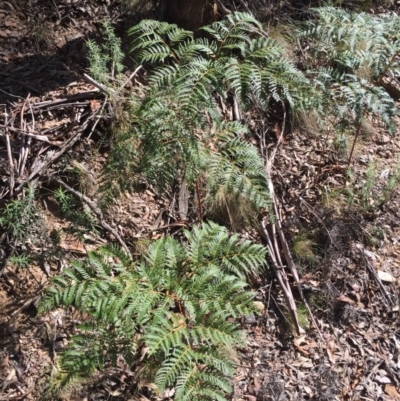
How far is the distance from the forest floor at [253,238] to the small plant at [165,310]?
0.63m

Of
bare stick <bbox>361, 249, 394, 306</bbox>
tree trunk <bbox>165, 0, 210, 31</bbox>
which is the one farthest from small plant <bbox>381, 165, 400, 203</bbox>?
tree trunk <bbox>165, 0, 210, 31</bbox>

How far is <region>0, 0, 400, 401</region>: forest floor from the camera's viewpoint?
126 inches

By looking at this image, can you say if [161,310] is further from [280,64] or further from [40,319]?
[280,64]

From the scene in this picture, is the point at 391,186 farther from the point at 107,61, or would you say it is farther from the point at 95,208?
the point at 107,61

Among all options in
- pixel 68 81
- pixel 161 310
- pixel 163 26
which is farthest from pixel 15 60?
pixel 161 310

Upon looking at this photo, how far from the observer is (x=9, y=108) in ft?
12.2

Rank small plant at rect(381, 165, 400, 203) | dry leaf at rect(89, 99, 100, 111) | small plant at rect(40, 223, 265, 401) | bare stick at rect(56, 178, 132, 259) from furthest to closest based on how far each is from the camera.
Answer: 1. small plant at rect(381, 165, 400, 203)
2. dry leaf at rect(89, 99, 100, 111)
3. bare stick at rect(56, 178, 132, 259)
4. small plant at rect(40, 223, 265, 401)

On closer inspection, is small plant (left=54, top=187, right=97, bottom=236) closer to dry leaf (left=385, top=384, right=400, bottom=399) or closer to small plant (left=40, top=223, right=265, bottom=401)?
small plant (left=40, top=223, right=265, bottom=401)

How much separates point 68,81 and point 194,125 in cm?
165

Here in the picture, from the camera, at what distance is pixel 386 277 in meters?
3.98

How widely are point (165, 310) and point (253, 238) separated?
1.57 meters

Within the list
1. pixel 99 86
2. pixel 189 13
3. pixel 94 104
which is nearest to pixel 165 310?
pixel 99 86

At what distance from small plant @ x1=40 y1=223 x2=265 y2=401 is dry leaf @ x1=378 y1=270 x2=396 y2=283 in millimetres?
1677

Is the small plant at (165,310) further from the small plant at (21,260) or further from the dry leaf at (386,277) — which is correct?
the dry leaf at (386,277)
